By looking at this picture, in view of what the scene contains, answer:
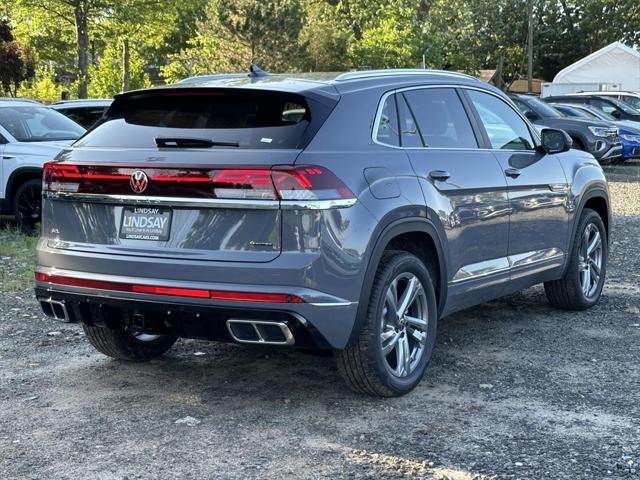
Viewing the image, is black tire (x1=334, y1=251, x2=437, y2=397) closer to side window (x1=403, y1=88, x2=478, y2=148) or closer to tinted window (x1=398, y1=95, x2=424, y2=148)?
tinted window (x1=398, y1=95, x2=424, y2=148)

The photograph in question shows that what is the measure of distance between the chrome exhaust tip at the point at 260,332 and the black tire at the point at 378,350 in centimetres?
45

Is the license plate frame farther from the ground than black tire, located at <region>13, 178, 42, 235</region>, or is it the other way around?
the license plate frame

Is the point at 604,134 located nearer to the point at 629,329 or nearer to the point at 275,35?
the point at 629,329

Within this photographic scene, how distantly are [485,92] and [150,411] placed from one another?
10.1ft

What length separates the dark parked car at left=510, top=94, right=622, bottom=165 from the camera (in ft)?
66.0

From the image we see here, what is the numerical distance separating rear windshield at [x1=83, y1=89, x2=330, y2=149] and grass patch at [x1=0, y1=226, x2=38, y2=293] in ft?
12.4

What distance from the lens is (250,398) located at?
504cm

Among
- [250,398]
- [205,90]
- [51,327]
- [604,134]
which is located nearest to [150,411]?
[250,398]

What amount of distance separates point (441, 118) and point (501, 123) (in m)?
0.86

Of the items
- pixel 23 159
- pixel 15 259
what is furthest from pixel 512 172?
pixel 23 159

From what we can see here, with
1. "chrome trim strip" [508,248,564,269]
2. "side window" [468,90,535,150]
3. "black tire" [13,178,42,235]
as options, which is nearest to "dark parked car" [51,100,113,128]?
"black tire" [13,178,42,235]

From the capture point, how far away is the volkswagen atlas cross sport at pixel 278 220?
4.32m

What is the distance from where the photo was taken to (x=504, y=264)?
234 inches

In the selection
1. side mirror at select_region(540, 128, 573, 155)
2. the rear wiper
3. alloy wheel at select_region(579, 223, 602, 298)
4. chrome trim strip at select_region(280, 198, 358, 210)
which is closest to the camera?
chrome trim strip at select_region(280, 198, 358, 210)
